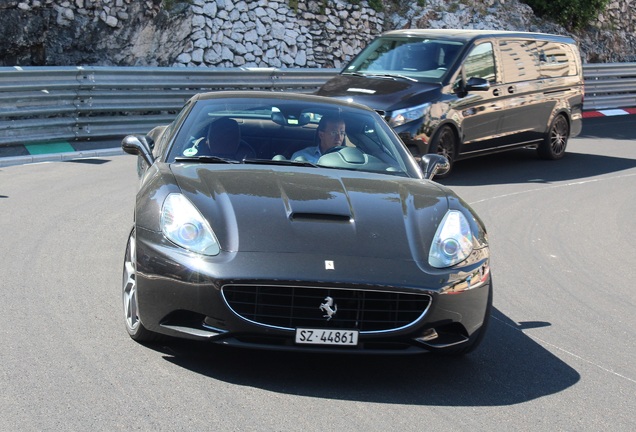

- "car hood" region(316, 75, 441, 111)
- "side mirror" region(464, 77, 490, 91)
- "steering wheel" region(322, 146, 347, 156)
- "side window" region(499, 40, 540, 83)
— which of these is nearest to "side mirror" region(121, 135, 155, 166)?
"steering wheel" region(322, 146, 347, 156)

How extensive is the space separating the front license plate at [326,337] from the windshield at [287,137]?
5.56 ft

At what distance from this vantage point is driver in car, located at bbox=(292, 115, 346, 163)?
22.8 ft

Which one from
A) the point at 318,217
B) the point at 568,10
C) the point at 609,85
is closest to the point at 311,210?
the point at 318,217

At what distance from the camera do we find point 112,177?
1233 cm

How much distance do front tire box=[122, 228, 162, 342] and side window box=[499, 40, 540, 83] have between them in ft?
30.3

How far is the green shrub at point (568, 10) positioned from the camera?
26.5 meters

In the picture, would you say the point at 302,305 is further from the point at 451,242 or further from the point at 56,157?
the point at 56,157

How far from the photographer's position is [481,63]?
45.9 feet

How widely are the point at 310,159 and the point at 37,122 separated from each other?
311 inches

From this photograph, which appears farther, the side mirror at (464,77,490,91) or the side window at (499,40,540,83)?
the side window at (499,40,540,83)

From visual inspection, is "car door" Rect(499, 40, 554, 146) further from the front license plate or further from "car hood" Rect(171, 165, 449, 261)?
the front license plate

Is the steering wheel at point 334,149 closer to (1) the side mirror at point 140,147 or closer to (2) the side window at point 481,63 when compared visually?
(1) the side mirror at point 140,147

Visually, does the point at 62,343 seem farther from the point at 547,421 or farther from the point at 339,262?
the point at 547,421

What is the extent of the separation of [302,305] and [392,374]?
73cm
